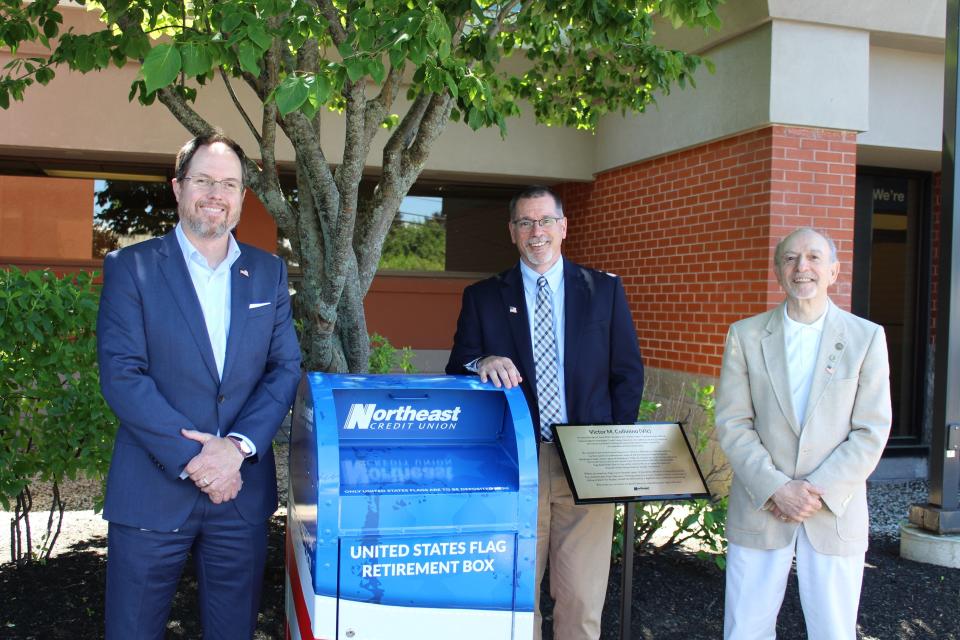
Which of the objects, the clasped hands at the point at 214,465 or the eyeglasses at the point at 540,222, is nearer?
the clasped hands at the point at 214,465

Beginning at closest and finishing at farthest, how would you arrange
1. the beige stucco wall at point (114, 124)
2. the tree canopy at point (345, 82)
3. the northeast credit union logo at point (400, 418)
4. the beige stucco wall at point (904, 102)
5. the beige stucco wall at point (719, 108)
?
the northeast credit union logo at point (400, 418) → the tree canopy at point (345, 82) → the beige stucco wall at point (719, 108) → the beige stucco wall at point (904, 102) → the beige stucco wall at point (114, 124)

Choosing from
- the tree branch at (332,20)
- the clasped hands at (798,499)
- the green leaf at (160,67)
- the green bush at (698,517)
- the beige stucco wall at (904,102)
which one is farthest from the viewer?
the beige stucco wall at (904,102)

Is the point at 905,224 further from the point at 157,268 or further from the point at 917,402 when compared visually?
the point at 157,268

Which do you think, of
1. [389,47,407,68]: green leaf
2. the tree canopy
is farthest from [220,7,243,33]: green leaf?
[389,47,407,68]: green leaf

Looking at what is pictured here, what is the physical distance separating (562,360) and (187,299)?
1.44 m

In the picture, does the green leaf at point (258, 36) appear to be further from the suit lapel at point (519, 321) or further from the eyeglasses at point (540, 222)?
the suit lapel at point (519, 321)

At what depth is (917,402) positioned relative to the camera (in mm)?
8406

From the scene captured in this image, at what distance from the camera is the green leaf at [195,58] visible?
8.79 ft

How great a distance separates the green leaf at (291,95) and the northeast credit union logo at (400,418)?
101 centimetres

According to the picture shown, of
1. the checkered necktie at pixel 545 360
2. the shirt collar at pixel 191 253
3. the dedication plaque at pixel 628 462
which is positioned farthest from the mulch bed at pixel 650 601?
the shirt collar at pixel 191 253

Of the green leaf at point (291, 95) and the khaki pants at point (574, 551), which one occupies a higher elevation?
the green leaf at point (291, 95)

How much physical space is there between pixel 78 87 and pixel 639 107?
206 inches

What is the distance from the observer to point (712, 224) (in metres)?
6.88

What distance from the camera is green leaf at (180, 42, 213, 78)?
2679 millimetres
